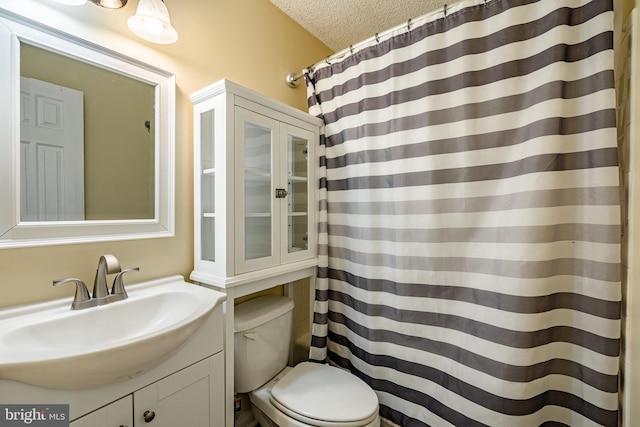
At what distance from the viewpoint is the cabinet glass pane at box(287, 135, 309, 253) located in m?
1.38

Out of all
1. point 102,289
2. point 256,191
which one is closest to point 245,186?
point 256,191

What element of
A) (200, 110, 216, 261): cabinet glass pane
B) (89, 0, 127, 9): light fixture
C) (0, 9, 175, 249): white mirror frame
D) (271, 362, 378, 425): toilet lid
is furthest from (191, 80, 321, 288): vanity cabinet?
(271, 362, 378, 425): toilet lid

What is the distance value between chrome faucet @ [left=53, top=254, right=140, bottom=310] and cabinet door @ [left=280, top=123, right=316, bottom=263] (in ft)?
2.08

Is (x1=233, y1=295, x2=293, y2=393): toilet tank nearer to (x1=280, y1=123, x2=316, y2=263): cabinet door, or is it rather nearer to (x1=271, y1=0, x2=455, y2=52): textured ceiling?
(x1=280, y1=123, x2=316, y2=263): cabinet door

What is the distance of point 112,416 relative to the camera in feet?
2.28

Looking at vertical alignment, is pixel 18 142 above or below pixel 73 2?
below

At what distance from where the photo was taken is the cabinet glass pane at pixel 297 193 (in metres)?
1.38

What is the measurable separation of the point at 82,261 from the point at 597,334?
1.71m

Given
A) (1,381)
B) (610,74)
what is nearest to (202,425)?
(1,381)

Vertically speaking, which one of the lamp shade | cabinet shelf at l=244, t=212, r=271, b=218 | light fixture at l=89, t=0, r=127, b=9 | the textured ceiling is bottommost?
cabinet shelf at l=244, t=212, r=271, b=218

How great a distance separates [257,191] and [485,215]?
954mm

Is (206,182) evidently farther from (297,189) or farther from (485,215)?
(485,215)

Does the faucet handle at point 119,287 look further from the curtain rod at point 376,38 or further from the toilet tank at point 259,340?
the curtain rod at point 376,38

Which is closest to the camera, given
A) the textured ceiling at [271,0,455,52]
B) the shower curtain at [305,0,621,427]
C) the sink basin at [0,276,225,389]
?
the sink basin at [0,276,225,389]
